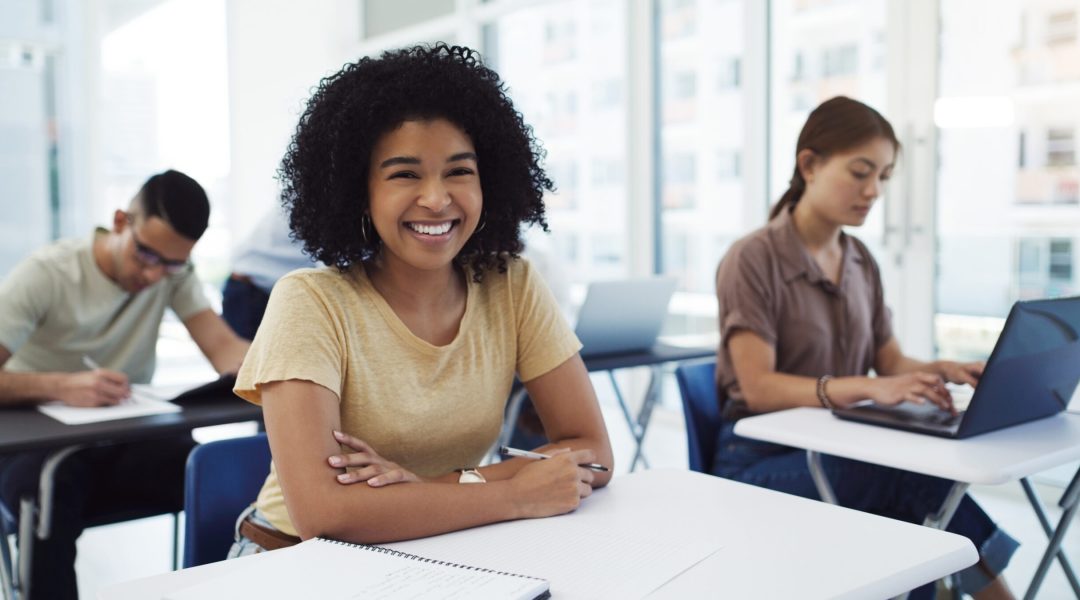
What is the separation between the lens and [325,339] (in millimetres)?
1393

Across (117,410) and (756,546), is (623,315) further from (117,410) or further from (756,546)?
(756,546)

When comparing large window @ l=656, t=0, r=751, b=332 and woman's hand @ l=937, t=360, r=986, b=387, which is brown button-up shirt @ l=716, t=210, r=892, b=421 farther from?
large window @ l=656, t=0, r=751, b=332

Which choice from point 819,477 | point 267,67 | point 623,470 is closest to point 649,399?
point 623,470

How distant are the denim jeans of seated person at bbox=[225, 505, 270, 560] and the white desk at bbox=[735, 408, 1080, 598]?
865 mm

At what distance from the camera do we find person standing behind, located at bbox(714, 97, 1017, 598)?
6.36 ft

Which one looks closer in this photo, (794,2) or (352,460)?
(352,460)

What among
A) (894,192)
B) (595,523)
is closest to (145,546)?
(595,523)

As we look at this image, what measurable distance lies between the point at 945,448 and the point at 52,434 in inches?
65.8

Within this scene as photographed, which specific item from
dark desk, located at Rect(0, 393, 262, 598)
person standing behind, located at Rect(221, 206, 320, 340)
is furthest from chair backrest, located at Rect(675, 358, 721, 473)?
person standing behind, located at Rect(221, 206, 320, 340)

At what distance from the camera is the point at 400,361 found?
149 cm

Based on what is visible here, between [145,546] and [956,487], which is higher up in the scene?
[956,487]

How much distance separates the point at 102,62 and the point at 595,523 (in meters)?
6.71

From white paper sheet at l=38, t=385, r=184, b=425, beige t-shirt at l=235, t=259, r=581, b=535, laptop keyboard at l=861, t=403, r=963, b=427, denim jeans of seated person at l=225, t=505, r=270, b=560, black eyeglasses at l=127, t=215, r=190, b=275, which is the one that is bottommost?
denim jeans of seated person at l=225, t=505, r=270, b=560

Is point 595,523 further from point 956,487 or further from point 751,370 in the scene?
point 751,370
